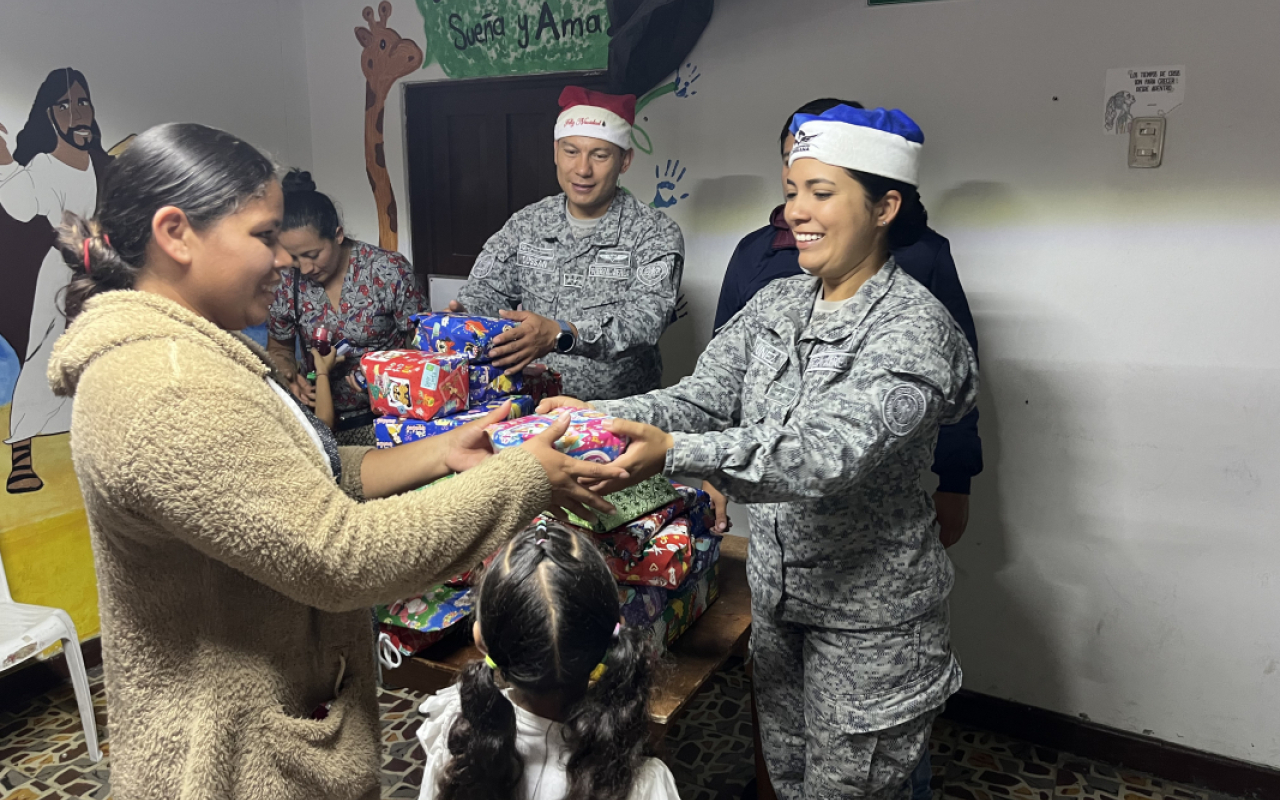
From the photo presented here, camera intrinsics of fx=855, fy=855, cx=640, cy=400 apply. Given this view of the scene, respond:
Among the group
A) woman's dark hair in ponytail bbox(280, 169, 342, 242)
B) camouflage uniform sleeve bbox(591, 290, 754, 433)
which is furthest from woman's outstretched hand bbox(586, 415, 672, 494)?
woman's dark hair in ponytail bbox(280, 169, 342, 242)

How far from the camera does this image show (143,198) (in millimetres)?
1127

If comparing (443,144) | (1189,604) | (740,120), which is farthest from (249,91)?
(1189,604)

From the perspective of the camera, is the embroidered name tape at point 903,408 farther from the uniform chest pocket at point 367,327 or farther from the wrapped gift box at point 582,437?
the uniform chest pocket at point 367,327

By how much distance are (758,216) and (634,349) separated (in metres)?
0.82

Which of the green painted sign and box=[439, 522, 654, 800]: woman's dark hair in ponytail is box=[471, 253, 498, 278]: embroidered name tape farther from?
box=[439, 522, 654, 800]: woman's dark hair in ponytail

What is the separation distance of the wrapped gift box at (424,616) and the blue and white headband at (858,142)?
113cm

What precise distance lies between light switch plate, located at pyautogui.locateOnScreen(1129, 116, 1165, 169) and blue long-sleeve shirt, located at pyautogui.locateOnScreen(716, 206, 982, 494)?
2.15ft

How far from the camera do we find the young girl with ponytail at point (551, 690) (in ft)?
4.09

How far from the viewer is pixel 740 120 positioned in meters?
3.19

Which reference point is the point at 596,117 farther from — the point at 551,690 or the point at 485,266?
the point at 551,690

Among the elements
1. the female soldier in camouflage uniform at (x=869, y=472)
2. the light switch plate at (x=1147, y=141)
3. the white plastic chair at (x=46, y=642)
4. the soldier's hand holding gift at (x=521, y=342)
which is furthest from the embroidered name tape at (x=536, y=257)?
the white plastic chair at (x=46, y=642)

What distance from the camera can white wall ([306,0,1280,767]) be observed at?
245cm

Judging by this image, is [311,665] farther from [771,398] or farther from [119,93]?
[119,93]

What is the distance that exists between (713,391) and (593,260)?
105cm
